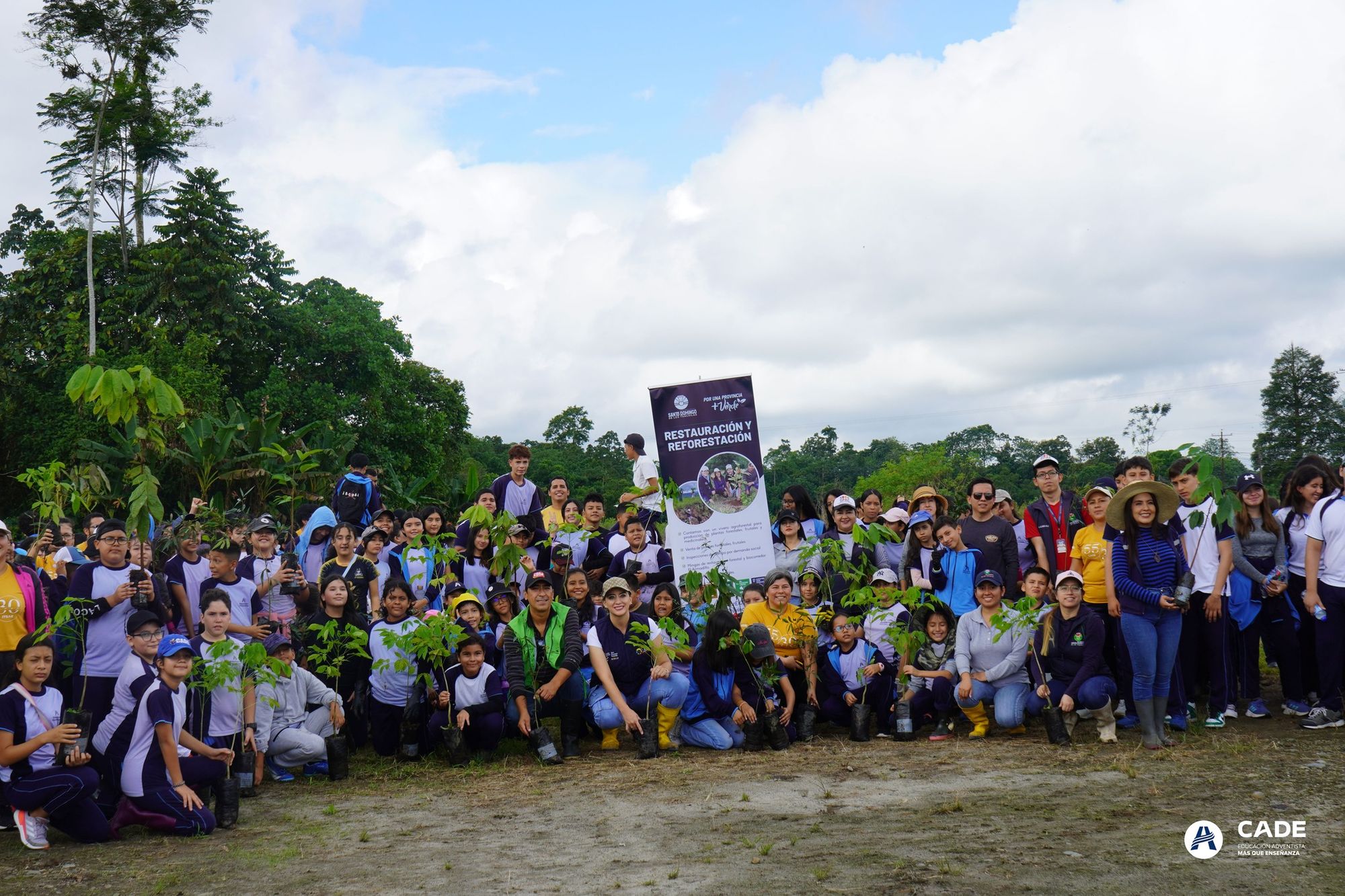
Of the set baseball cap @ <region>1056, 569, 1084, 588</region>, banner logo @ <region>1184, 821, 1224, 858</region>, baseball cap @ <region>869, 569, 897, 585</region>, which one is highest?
baseball cap @ <region>869, 569, 897, 585</region>

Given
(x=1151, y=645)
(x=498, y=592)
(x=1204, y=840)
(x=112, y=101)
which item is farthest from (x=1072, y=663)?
(x=112, y=101)

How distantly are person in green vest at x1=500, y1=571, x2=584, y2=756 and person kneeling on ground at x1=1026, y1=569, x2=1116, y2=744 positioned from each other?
334 cm

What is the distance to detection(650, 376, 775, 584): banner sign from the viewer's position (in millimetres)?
9656

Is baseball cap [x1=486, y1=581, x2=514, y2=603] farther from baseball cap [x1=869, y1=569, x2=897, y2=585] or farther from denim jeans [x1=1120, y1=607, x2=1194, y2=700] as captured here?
denim jeans [x1=1120, y1=607, x2=1194, y2=700]

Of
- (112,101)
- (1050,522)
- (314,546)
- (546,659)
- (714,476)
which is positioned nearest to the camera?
(546,659)

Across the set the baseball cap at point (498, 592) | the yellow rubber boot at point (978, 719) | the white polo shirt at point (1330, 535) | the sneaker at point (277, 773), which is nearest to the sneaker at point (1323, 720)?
the white polo shirt at point (1330, 535)

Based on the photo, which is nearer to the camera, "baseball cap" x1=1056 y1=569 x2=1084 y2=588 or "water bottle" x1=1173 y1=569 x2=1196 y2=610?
"water bottle" x1=1173 y1=569 x2=1196 y2=610

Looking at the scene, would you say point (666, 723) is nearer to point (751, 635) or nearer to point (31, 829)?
point (751, 635)

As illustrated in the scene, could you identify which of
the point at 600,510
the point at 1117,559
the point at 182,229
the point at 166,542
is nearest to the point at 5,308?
the point at 182,229

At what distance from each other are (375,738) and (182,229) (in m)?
24.8

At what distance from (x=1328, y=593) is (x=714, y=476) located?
15.3ft

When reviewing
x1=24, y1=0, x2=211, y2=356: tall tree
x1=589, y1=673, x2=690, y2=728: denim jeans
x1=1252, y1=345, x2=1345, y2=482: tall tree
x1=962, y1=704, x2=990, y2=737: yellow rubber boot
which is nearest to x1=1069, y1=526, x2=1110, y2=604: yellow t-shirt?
x1=962, y1=704, x2=990, y2=737: yellow rubber boot

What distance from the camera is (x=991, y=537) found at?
905 centimetres

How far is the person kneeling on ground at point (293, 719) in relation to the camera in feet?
25.5
